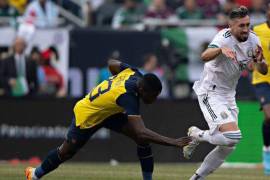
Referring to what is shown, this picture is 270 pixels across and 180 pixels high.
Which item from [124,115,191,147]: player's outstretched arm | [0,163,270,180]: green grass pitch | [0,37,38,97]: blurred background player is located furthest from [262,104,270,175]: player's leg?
[0,37,38,97]: blurred background player

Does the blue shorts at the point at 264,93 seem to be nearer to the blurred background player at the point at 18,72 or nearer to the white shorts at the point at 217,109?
→ the white shorts at the point at 217,109

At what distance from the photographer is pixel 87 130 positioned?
12.9m

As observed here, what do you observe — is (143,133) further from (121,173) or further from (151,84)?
Answer: (121,173)

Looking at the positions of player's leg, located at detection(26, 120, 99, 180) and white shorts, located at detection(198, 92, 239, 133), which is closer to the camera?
player's leg, located at detection(26, 120, 99, 180)

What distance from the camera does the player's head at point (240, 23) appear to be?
1343 centimetres

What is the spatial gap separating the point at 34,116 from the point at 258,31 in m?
5.56

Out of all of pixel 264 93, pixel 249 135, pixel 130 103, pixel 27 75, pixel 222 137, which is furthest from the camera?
pixel 27 75

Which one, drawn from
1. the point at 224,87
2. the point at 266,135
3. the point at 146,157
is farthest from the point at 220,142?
the point at 266,135

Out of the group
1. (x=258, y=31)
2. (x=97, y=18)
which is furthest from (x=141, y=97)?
(x=97, y=18)

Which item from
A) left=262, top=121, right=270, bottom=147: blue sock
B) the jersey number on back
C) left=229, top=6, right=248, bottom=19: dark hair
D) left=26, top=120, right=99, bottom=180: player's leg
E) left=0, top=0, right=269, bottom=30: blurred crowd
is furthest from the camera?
left=0, top=0, right=269, bottom=30: blurred crowd

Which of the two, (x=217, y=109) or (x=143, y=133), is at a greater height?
(x=143, y=133)

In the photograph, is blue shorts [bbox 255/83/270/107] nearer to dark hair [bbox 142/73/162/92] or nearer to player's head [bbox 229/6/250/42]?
player's head [bbox 229/6/250/42]

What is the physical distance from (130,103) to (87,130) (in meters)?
0.95

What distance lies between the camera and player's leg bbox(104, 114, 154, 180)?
13.0 meters
